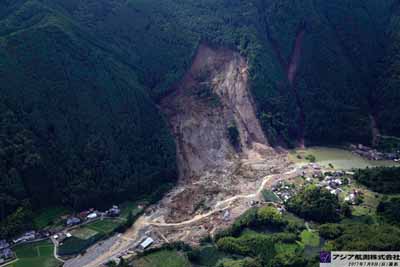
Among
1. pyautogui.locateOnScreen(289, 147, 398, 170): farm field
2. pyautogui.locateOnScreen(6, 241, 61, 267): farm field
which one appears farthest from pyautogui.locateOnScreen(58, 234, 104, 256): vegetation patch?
pyautogui.locateOnScreen(289, 147, 398, 170): farm field

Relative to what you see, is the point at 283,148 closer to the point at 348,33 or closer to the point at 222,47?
the point at 222,47

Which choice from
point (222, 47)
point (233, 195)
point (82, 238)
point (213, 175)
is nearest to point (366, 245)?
point (233, 195)

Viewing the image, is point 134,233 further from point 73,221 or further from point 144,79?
point 144,79

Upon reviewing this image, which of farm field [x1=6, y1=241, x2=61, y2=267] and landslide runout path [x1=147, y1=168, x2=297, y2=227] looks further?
landslide runout path [x1=147, y1=168, x2=297, y2=227]

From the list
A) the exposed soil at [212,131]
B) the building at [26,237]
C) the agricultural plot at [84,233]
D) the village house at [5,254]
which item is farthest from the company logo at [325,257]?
the village house at [5,254]

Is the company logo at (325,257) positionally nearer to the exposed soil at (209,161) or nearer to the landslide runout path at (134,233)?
the exposed soil at (209,161)

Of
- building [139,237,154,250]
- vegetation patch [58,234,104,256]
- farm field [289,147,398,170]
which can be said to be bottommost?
building [139,237,154,250]

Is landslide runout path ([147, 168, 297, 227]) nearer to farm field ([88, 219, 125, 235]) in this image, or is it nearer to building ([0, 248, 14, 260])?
farm field ([88, 219, 125, 235])
